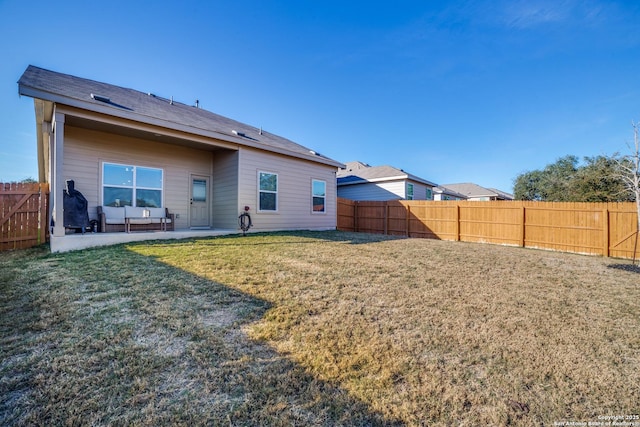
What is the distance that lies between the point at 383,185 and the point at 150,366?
1684cm

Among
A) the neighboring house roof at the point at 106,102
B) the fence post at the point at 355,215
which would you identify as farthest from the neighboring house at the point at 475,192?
the neighboring house roof at the point at 106,102

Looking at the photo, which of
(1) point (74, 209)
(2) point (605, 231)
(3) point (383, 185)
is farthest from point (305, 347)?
(3) point (383, 185)

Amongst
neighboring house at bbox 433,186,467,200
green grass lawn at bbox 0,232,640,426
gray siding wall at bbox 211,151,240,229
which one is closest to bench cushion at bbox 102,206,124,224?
gray siding wall at bbox 211,151,240,229

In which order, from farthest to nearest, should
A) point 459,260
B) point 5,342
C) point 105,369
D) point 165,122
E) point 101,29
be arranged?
1. point 101,29
2. point 165,122
3. point 459,260
4. point 5,342
5. point 105,369

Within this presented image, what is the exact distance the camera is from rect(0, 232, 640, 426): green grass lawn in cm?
173

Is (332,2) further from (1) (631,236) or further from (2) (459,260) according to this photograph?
(1) (631,236)

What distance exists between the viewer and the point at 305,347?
2428 mm

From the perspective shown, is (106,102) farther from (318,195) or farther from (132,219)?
(318,195)

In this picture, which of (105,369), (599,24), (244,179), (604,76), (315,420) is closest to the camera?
(315,420)

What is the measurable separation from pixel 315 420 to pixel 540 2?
38.0 feet

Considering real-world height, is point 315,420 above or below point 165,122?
below

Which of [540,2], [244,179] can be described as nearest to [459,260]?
[244,179]

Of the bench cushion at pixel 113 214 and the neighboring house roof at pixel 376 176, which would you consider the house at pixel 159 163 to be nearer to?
the bench cushion at pixel 113 214

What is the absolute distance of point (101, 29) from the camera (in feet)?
26.6
